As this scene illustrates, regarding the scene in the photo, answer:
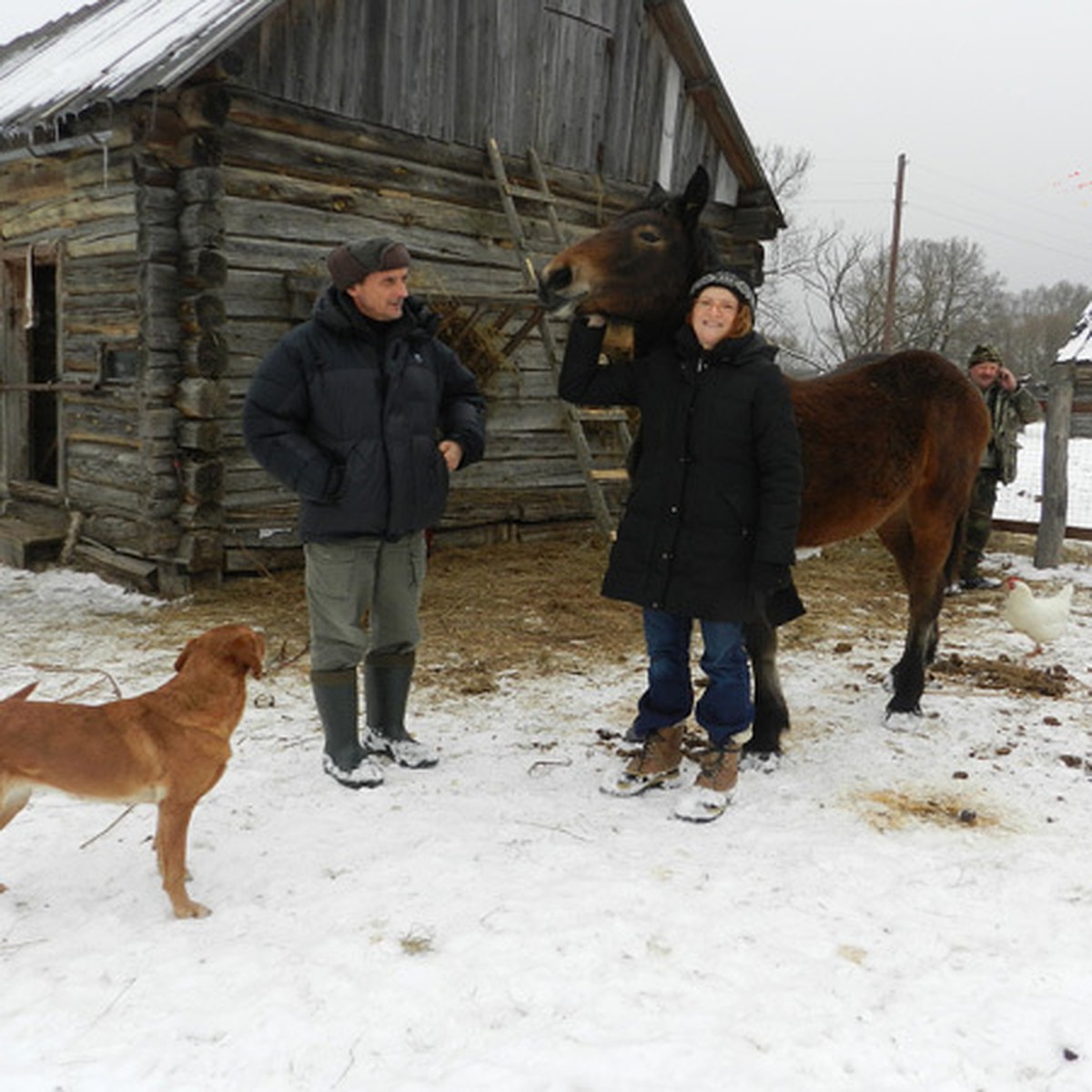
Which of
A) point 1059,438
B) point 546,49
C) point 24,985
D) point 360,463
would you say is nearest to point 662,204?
point 360,463

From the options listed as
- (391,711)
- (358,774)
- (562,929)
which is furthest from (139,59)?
(562,929)

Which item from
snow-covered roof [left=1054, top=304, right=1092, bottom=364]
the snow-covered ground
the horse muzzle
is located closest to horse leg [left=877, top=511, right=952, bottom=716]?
the snow-covered ground

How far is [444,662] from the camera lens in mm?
5863

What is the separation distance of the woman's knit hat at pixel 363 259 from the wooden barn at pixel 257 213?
365 cm

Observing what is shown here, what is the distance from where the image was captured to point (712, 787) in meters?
3.85

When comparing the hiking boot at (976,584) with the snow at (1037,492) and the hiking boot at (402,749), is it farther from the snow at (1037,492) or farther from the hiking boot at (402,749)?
the hiking boot at (402,749)

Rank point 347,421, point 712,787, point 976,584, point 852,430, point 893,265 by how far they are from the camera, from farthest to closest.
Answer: point 893,265 → point 976,584 → point 852,430 → point 712,787 → point 347,421

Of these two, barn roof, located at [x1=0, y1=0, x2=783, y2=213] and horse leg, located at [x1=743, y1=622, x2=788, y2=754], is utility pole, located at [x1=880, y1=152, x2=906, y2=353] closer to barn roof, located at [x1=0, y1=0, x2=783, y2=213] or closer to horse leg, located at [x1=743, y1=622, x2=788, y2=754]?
barn roof, located at [x1=0, y1=0, x2=783, y2=213]

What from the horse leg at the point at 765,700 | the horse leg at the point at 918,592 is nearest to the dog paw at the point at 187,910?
the horse leg at the point at 765,700

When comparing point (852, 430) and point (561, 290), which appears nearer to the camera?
point (561, 290)

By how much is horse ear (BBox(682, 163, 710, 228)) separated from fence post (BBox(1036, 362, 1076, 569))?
701cm

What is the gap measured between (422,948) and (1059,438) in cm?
915

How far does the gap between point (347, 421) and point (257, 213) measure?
15.3 ft

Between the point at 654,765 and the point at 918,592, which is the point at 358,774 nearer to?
the point at 654,765
